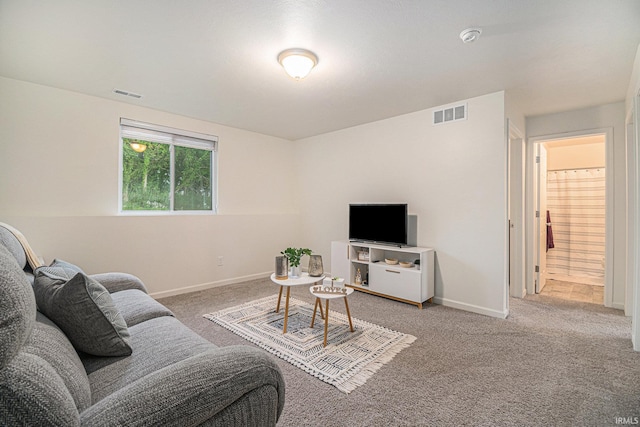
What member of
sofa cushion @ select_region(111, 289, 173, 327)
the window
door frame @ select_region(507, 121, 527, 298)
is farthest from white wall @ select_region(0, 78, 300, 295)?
door frame @ select_region(507, 121, 527, 298)

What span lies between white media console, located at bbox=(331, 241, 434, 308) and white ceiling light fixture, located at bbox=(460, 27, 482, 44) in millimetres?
2163

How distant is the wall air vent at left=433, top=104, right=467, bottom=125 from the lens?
3.38 meters

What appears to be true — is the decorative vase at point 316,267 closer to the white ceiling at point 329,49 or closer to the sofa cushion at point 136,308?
the sofa cushion at point 136,308

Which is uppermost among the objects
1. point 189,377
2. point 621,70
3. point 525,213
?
point 621,70

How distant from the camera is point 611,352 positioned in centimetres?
236

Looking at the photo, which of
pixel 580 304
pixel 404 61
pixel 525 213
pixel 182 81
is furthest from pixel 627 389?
pixel 182 81

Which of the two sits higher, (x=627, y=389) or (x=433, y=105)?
(x=433, y=105)

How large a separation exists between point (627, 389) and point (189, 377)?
2.67 metres

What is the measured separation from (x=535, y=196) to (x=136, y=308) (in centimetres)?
480

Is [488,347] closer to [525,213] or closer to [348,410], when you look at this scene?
[348,410]

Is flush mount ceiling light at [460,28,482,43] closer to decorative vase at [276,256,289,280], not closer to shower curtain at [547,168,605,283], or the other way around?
decorative vase at [276,256,289,280]

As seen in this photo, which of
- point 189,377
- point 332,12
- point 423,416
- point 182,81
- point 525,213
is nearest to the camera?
point 189,377

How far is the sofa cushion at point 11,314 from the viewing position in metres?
0.66

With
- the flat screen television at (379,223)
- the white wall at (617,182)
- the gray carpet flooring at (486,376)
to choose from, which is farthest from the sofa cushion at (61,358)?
the white wall at (617,182)
